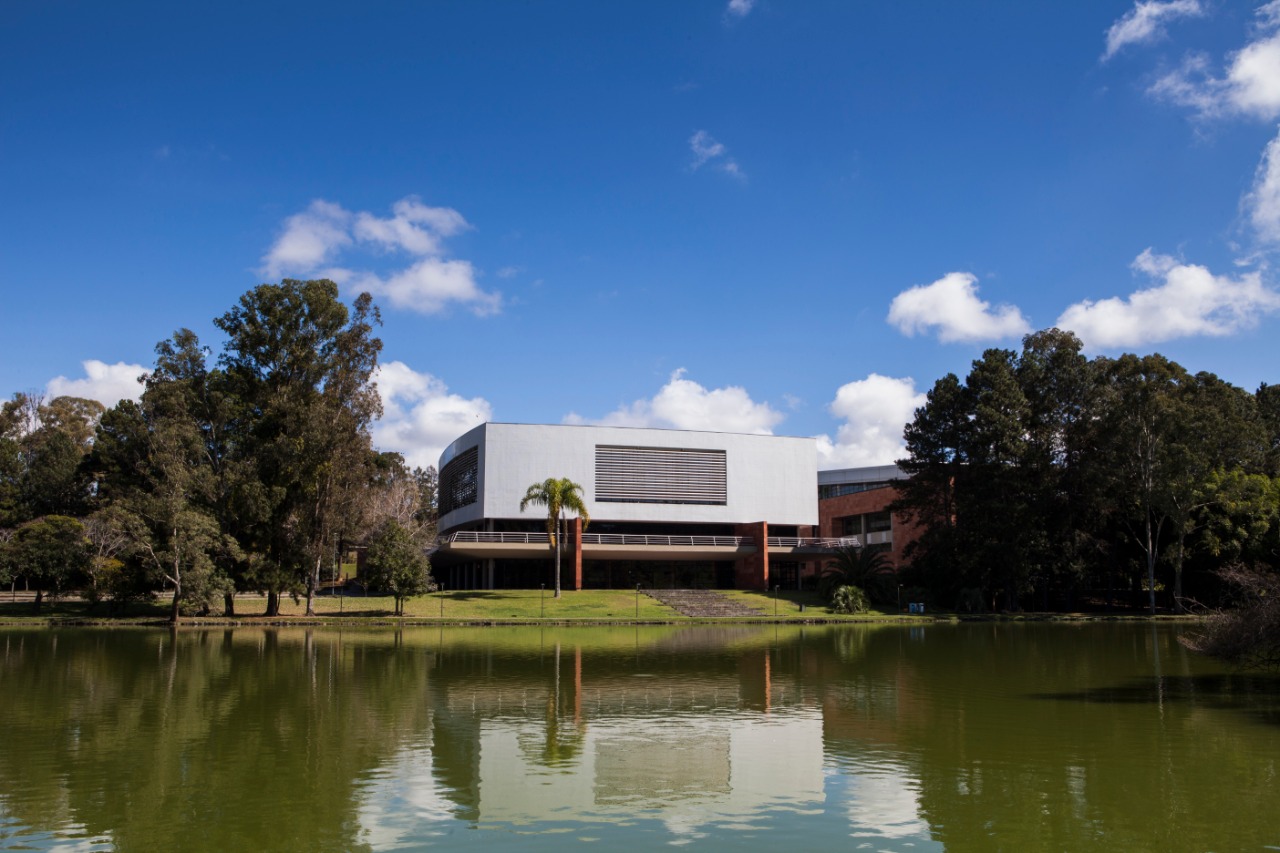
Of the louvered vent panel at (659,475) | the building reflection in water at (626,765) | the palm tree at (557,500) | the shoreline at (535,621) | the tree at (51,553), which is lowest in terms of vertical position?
the shoreline at (535,621)

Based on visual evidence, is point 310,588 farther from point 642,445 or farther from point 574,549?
point 642,445

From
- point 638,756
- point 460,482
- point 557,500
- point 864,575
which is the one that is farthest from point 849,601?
point 638,756

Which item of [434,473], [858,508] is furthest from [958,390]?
[434,473]

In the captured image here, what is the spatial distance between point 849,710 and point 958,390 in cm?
3926

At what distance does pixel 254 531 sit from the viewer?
4316 centimetres

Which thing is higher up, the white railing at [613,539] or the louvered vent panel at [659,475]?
the louvered vent panel at [659,475]

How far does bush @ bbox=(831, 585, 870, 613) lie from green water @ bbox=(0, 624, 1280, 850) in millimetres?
26875

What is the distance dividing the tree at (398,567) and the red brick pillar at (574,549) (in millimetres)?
12215

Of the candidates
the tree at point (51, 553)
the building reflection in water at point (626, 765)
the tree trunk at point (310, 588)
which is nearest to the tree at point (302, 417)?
the tree trunk at point (310, 588)

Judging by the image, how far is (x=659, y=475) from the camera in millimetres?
63969

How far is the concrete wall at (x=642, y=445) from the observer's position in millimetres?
61406

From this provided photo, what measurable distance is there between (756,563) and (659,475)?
8463 mm

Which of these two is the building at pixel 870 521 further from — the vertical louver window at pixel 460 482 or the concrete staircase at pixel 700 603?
the vertical louver window at pixel 460 482

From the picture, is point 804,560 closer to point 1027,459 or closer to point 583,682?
point 1027,459
